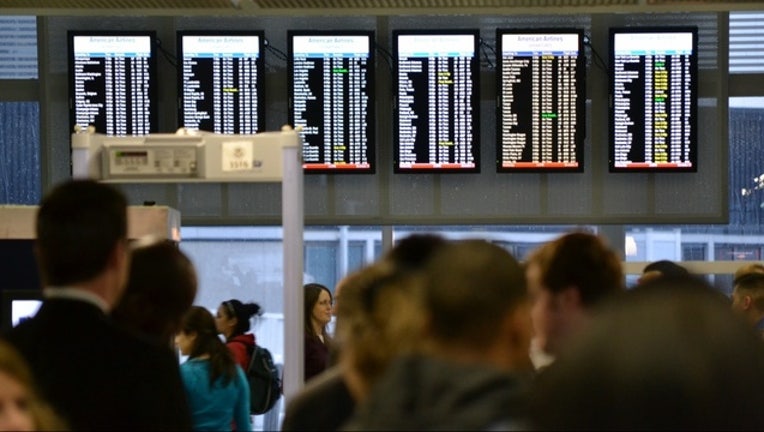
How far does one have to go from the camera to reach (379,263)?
7.19ft

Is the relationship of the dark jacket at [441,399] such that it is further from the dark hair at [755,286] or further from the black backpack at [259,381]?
the black backpack at [259,381]

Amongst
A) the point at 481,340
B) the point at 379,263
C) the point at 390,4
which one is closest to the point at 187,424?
the point at 379,263

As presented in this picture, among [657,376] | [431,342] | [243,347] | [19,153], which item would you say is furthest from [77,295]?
[19,153]

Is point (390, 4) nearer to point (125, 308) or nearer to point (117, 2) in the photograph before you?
point (117, 2)

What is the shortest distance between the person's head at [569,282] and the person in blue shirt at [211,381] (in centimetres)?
207

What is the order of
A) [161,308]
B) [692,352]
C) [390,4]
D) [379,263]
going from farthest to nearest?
[390,4] → [161,308] → [379,263] → [692,352]

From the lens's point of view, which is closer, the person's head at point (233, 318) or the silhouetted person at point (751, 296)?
the silhouetted person at point (751, 296)

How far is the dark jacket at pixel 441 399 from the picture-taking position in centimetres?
130

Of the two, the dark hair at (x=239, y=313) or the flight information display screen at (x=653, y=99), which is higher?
the flight information display screen at (x=653, y=99)

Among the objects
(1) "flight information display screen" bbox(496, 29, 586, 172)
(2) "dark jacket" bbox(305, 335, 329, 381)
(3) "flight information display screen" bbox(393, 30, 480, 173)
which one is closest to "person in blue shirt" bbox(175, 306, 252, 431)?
(2) "dark jacket" bbox(305, 335, 329, 381)

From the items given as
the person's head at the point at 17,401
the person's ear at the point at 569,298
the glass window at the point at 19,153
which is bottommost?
the person's head at the point at 17,401

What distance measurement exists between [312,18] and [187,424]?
19.6 ft

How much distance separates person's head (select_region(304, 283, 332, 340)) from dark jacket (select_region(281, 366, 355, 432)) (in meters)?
3.75

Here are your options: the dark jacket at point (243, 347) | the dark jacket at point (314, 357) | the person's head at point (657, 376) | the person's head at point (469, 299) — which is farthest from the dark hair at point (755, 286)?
the person's head at point (657, 376)
